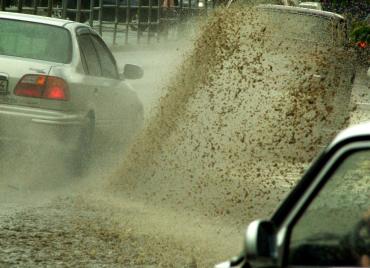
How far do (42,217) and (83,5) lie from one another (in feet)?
88.9

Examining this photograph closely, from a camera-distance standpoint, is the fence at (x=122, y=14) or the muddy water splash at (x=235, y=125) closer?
the muddy water splash at (x=235, y=125)

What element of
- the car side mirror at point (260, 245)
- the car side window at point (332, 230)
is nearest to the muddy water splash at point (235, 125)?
the car side window at point (332, 230)

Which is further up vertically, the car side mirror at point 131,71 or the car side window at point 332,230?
the car side window at point 332,230

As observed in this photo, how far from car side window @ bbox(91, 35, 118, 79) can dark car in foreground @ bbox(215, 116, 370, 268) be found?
31.5 feet

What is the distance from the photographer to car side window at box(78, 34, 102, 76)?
12.9 m

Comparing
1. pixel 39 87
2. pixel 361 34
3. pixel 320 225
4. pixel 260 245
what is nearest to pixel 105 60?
pixel 39 87

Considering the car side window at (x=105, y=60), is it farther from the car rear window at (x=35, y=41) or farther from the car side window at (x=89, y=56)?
the car rear window at (x=35, y=41)

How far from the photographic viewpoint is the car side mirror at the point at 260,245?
387 cm

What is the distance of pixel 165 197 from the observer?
11.8 meters

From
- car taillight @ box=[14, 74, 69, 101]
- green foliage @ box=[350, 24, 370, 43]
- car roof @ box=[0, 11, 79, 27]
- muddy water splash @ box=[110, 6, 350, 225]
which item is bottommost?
green foliage @ box=[350, 24, 370, 43]

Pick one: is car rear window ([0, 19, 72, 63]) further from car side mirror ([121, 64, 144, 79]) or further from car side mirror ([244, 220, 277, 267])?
car side mirror ([244, 220, 277, 267])

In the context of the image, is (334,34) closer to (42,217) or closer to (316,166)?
(42,217)

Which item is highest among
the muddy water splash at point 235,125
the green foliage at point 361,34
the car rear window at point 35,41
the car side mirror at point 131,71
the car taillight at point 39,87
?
the car rear window at point 35,41

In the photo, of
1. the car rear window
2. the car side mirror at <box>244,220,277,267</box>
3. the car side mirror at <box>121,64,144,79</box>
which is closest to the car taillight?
the car rear window
